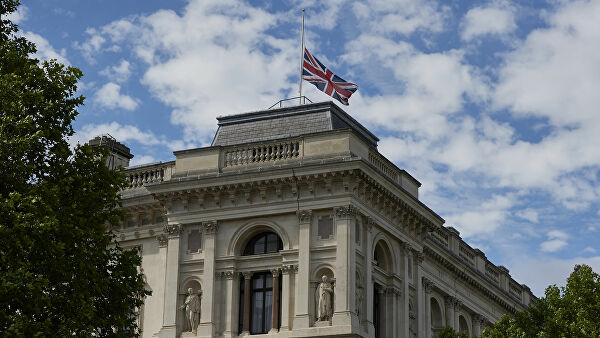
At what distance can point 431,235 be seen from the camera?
53719mm

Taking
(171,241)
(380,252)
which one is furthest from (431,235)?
(171,241)

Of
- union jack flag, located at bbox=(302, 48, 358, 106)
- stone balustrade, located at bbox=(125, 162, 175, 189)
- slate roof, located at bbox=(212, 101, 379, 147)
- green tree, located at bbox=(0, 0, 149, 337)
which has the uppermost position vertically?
union jack flag, located at bbox=(302, 48, 358, 106)

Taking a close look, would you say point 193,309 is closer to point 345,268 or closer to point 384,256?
point 345,268

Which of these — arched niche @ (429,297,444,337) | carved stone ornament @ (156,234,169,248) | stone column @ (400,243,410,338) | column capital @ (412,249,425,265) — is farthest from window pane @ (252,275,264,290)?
arched niche @ (429,297,444,337)

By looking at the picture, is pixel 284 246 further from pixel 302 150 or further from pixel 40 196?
pixel 40 196

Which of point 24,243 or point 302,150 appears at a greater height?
point 302,150

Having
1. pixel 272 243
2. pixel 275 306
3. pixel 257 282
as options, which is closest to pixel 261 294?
pixel 257 282

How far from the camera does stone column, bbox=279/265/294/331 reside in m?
43.9

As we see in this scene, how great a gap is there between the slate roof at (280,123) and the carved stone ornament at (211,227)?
4.30 m

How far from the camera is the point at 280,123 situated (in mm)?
49000

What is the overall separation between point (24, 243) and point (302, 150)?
17.6 m

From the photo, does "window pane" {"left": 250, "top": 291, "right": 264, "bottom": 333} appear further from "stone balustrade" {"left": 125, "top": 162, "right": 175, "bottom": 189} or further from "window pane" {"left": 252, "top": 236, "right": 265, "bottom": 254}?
"stone balustrade" {"left": 125, "top": 162, "right": 175, "bottom": 189}

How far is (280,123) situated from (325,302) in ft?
30.2

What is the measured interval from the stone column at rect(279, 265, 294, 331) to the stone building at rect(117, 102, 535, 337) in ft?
0.18
